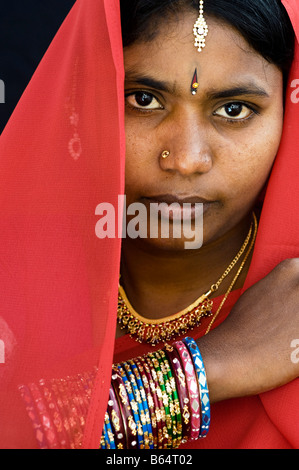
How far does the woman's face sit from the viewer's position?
1093mm

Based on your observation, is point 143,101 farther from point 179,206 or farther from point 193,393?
point 193,393

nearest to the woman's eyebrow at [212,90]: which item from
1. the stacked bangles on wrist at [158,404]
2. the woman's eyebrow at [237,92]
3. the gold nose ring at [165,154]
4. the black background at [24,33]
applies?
the woman's eyebrow at [237,92]

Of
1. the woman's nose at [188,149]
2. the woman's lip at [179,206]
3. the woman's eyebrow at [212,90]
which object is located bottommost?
the woman's lip at [179,206]

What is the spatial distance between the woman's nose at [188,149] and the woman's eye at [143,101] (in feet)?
0.19

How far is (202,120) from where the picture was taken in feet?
3.70

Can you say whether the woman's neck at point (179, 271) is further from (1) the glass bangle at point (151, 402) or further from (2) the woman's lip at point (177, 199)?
(1) the glass bangle at point (151, 402)

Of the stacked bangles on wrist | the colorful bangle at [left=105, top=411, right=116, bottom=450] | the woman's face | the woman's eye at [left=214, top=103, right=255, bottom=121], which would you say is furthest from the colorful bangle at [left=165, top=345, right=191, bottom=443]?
the woman's eye at [left=214, top=103, right=255, bottom=121]

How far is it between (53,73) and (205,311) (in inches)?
21.4

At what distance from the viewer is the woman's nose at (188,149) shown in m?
1.09

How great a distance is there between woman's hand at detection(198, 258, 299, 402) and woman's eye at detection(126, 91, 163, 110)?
0.37 meters

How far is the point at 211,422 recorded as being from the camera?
1.16 meters

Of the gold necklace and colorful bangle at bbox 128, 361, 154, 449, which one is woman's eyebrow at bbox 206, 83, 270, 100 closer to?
the gold necklace

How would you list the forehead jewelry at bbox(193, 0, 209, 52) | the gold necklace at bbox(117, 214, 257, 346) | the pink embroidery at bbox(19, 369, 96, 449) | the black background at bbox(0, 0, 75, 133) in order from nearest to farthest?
the pink embroidery at bbox(19, 369, 96, 449), the forehead jewelry at bbox(193, 0, 209, 52), the gold necklace at bbox(117, 214, 257, 346), the black background at bbox(0, 0, 75, 133)
